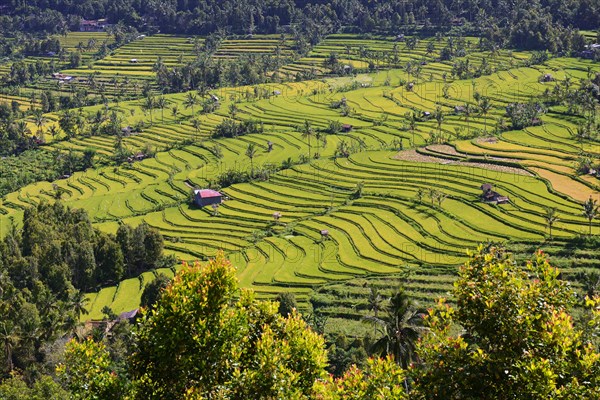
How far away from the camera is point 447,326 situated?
45.3 feet

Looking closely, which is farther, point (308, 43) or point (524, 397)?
point (308, 43)

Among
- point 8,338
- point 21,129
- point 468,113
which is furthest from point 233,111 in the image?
point 8,338

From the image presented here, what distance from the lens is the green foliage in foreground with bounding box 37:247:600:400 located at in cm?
1251

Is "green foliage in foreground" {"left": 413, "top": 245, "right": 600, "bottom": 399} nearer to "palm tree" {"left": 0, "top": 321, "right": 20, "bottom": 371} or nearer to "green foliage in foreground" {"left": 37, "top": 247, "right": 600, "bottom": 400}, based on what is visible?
"green foliage in foreground" {"left": 37, "top": 247, "right": 600, "bottom": 400}

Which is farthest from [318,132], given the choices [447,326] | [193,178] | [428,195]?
[447,326]

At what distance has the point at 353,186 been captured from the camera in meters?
70.4

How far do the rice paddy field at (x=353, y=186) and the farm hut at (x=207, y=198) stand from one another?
114 cm

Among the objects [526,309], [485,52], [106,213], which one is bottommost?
[106,213]

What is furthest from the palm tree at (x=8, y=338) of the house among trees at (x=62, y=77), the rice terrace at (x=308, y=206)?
the house among trees at (x=62, y=77)

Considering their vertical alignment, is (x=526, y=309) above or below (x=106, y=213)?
above

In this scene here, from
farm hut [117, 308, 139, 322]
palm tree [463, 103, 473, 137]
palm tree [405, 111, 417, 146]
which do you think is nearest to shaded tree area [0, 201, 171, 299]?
farm hut [117, 308, 139, 322]

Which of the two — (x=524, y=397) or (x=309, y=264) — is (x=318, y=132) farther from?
(x=524, y=397)

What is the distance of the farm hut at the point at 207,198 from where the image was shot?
230 feet

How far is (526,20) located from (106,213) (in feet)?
260
